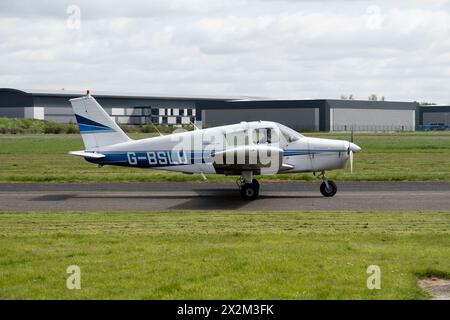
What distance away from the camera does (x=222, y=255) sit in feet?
40.8

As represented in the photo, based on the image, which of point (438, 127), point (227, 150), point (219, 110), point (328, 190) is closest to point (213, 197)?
point (227, 150)

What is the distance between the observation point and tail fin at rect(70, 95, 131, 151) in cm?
2475

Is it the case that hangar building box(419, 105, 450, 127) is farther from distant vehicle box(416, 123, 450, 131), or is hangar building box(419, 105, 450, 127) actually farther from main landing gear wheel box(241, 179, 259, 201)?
main landing gear wheel box(241, 179, 259, 201)

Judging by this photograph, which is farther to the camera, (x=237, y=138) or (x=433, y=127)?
(x=433, y=127)

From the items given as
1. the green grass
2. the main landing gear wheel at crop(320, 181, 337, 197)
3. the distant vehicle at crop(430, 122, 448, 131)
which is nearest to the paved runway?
the main landing gear wheel at crop(320, 181, 337, 197)

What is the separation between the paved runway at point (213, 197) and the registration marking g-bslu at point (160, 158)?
1.08m

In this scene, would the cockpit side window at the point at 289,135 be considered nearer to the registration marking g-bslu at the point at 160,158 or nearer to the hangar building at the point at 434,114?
the registration marking g-bslu at the point at 160,158

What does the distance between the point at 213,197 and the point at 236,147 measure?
1.83 m

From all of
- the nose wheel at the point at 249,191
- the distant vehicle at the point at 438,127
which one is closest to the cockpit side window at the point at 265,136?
the nose wheel at the point at 249,191

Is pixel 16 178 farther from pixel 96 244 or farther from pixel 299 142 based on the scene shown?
pixel 96 244

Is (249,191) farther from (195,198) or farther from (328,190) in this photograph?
(328,190)

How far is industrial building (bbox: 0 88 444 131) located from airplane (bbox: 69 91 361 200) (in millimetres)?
59104

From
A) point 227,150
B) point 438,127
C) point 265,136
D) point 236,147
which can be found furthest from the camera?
point 438,127
